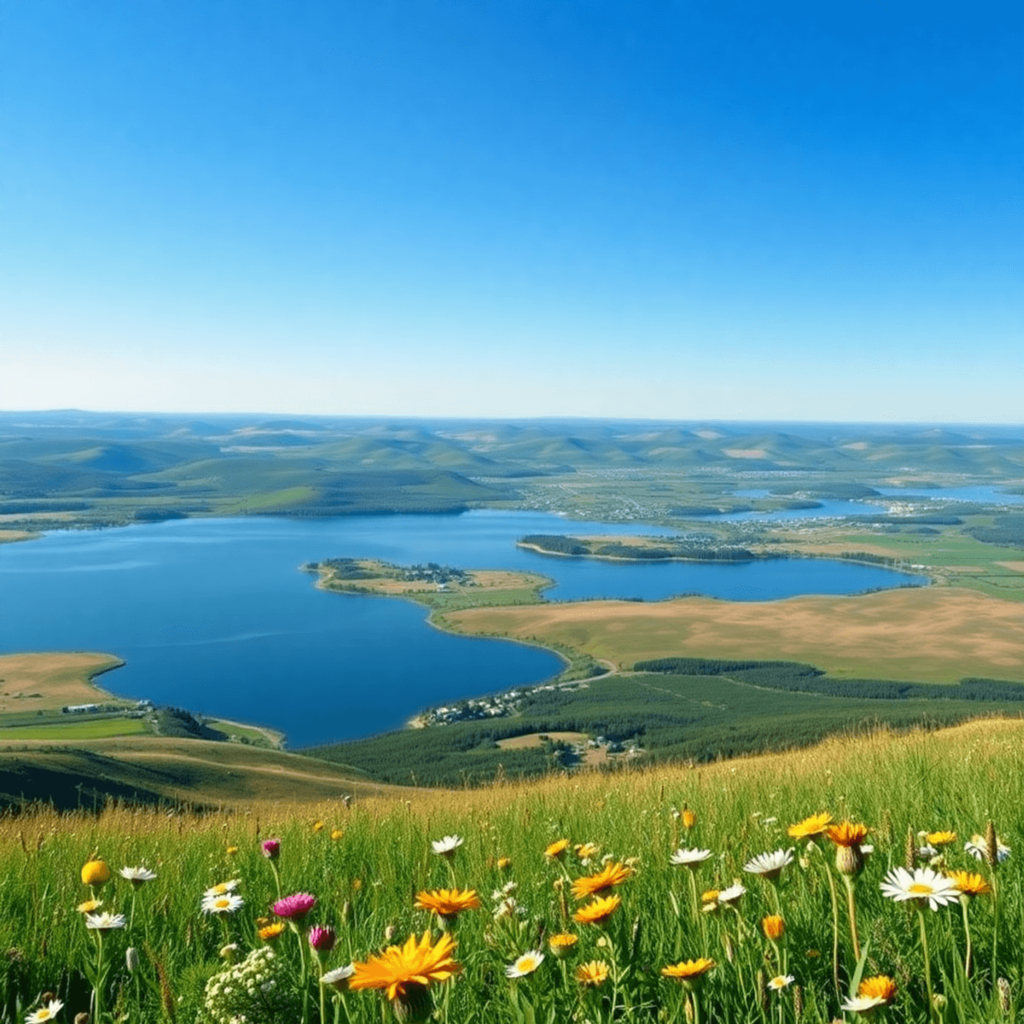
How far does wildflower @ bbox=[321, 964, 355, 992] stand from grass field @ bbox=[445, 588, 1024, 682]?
64176 mm

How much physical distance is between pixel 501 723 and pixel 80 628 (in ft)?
147

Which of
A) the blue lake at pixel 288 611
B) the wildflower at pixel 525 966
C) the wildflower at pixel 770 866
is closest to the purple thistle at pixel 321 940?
the wildflower at pixel 525 966

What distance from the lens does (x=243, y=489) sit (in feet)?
616

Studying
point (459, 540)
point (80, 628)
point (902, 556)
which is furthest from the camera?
point (459, 540)

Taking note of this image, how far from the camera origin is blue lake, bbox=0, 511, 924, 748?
5812cm

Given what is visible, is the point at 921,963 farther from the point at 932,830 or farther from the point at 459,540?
the point at 459,540

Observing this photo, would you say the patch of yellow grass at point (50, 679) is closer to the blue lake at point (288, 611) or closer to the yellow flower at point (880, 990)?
the blue lake at point (288, 611)

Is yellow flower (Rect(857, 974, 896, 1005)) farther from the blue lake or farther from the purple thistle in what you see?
the blue lake

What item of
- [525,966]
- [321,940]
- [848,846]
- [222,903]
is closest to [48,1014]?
[321,940]

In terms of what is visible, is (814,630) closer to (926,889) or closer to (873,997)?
(926,889)

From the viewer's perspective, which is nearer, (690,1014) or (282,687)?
(690,1014)

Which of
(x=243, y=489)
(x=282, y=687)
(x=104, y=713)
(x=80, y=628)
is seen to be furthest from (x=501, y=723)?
(x=243, y=489)

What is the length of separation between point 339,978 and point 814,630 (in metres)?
76.3

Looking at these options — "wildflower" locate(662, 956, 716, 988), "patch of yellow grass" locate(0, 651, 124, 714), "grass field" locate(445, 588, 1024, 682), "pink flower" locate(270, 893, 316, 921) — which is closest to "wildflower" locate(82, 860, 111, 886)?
"pink flower" locate(270, 893, 316, 921)
